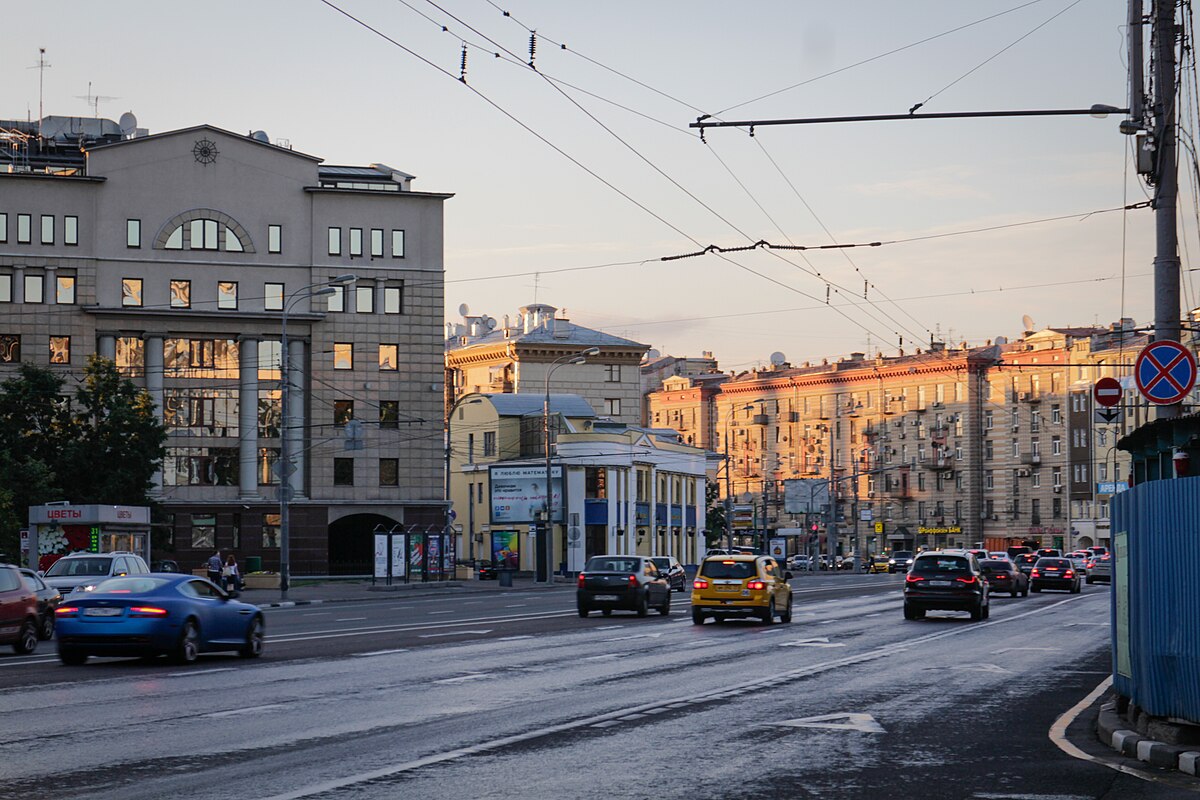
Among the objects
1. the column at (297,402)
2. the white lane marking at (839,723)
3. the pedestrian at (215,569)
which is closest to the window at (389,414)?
the column at (297,402)

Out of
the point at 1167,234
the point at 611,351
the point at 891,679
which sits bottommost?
the point at 891,679

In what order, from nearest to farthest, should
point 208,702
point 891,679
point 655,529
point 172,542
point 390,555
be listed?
point 208,702 < point 891,679 < point 390,555 < point 172,542 < point 655,529

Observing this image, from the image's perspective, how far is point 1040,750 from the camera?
14289 millimetres

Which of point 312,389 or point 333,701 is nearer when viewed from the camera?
point 333,701

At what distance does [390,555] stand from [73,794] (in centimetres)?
5733

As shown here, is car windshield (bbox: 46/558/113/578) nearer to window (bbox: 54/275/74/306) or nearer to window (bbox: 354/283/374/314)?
window (bbox: 54/275/74/306)

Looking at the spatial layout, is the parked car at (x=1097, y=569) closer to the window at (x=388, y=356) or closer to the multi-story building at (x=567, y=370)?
the window at (x=388, y=356)

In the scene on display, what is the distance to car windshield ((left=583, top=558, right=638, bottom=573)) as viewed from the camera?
134 feet

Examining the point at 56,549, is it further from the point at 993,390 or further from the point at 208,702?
the point at 993,390

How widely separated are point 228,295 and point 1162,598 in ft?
225

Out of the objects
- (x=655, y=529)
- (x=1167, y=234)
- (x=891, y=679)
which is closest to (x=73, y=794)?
(x=891, y=679)

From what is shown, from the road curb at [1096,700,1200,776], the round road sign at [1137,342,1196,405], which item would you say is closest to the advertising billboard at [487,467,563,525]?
the round road sign at [1137,342,1196,405]

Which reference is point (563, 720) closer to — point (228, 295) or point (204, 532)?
point (204, 532)

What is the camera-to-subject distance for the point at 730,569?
122ft
